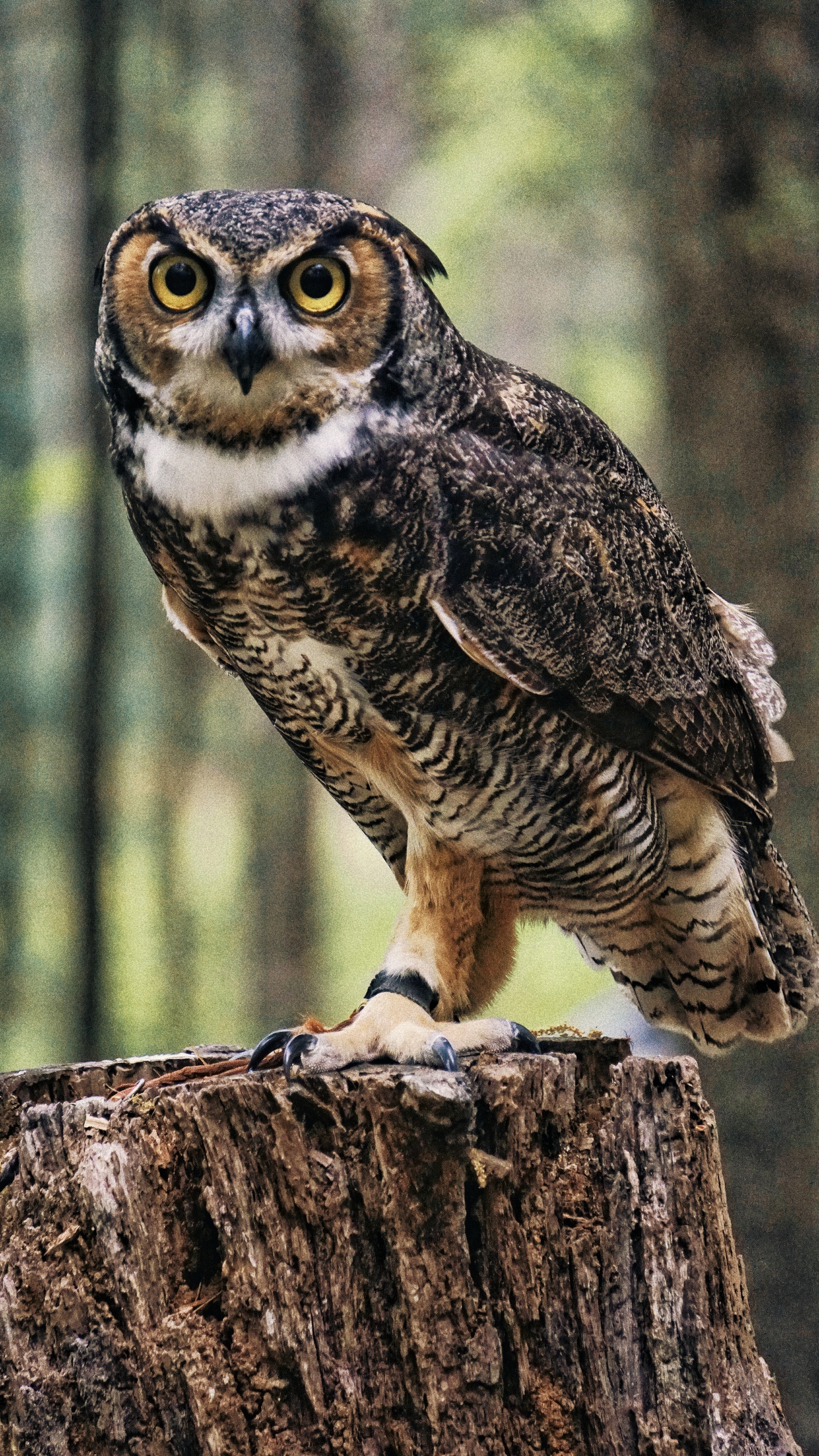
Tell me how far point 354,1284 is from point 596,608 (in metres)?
1.34

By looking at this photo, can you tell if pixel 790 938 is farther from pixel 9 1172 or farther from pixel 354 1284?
pixel 9 1172

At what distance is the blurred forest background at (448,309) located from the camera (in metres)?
4.04

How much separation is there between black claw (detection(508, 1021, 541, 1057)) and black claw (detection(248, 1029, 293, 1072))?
398 millimetres

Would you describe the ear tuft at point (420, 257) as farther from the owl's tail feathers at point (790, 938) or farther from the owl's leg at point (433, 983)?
the owl's tail feathers at point (790, 938)

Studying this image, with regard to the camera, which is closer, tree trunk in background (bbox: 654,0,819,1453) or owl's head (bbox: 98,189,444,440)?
owl's head (bbox: 98,189,444,440)

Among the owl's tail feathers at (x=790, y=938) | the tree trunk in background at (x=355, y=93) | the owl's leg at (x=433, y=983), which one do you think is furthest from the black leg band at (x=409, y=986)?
the tree trunk in background at (x=355, y=93)

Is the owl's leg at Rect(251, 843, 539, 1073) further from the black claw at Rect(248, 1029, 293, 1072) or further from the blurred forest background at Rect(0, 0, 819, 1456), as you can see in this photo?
the blurred forest background at Rect(0, 0, 819, 1456)

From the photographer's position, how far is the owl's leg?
7.87 ft

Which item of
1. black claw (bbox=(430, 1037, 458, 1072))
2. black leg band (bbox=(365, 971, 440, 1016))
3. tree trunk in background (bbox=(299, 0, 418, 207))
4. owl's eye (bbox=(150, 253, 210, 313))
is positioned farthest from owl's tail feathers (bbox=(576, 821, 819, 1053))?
tree trunk in background (bbox=(299, 0, 418, 207))

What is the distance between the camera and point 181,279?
92.6 inches

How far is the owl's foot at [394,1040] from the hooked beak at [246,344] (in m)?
1.09

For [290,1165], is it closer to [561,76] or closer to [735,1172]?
[735,1172]

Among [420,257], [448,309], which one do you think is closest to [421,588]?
[420,257]

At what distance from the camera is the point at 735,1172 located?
4035 mm
